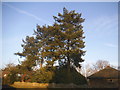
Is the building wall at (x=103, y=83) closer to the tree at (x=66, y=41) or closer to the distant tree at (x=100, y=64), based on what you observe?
the tree at (x=66, y=41)

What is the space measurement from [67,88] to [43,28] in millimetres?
13257

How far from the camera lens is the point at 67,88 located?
2044cm

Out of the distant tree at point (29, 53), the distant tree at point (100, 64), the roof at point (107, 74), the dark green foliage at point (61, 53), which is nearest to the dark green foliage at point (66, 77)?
the dark green foliage at point (61, 53)

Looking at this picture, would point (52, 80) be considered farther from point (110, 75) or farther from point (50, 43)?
point (110, 75)

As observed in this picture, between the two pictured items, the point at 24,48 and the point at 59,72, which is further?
the point at 24,48

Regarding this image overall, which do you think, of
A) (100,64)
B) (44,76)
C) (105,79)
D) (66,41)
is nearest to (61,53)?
(66,41)

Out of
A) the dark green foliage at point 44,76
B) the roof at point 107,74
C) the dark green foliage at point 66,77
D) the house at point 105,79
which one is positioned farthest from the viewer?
the dark green foliage at point 44,76

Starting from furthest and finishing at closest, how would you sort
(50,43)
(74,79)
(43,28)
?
(43,28), (50,43), (74,79)

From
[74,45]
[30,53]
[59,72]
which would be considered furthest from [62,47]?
[30,53]

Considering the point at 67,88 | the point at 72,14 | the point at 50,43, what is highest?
the point at 72,14

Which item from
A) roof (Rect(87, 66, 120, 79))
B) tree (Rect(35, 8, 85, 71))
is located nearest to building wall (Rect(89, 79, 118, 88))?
roof (Rect(87, 66, 120, 79))

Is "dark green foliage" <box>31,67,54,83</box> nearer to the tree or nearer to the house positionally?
the tree

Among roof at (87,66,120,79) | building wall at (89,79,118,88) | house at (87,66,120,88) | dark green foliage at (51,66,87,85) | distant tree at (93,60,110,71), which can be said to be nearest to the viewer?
building wall at (89,79,118,88)

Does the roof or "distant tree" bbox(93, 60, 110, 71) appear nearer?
the roof
